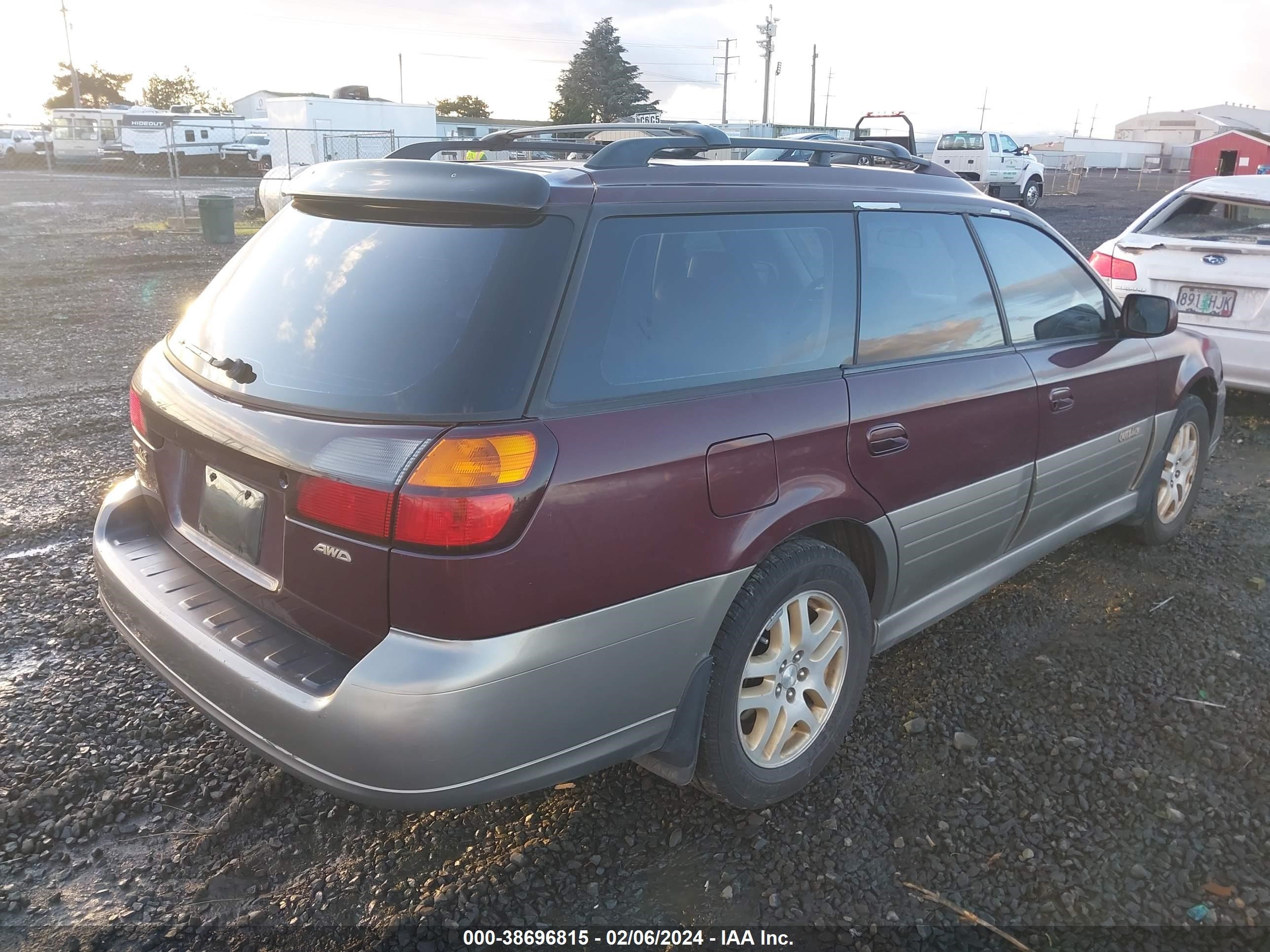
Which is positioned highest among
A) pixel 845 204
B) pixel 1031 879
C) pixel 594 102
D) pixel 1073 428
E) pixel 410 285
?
pixel 594 102

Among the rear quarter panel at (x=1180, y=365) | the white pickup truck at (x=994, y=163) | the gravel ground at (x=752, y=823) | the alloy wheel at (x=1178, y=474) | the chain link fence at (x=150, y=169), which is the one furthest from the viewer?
the white pickup truck at (x=994, y=163)

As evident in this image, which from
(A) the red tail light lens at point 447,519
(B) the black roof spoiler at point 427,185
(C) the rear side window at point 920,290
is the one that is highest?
(B) the black roof spoiler at point 427,185

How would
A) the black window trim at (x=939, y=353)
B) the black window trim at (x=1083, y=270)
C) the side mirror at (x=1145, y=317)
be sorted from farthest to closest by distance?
the side mirror at (x=1145, y=317) → the black window trim at (x=1083, y=270) → the black window trim at (x=939, y=353)

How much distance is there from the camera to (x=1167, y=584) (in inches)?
173

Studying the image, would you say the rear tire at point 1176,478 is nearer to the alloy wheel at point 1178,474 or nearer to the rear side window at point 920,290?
the alloy wheel at point 1178,474

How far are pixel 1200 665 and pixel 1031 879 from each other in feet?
5.21

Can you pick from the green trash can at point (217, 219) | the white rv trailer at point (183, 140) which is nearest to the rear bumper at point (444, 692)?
the green trash can at point (217, 219)

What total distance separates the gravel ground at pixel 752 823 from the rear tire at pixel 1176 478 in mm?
650

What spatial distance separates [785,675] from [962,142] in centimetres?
3111

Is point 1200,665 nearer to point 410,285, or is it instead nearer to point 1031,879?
point 1031,879

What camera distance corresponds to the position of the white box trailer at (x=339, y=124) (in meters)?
26.9

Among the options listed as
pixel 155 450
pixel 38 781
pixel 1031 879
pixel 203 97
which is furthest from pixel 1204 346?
pixel 203 97

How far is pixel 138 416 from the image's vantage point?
2.86 m

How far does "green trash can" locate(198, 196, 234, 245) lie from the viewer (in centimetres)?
1725
